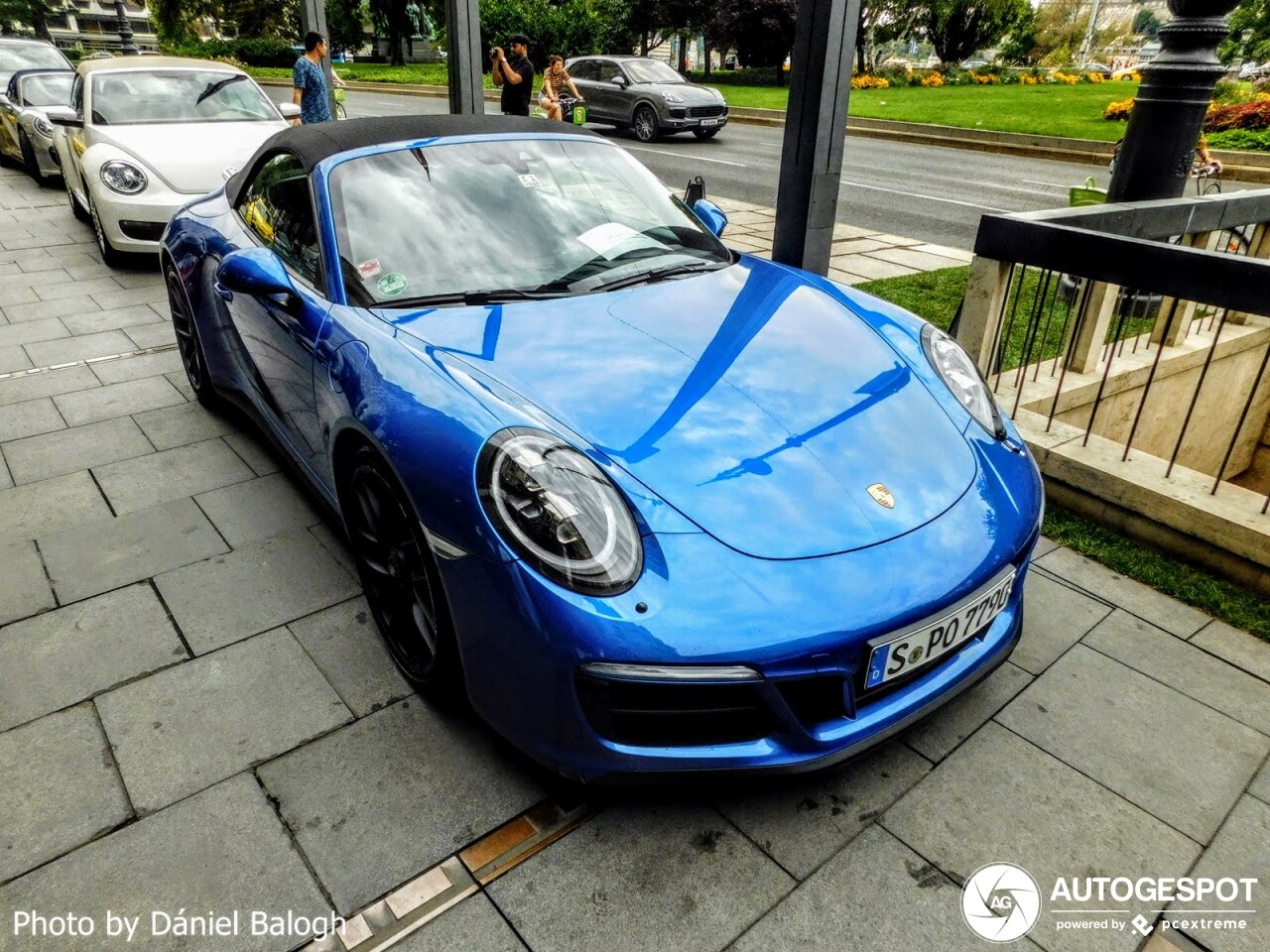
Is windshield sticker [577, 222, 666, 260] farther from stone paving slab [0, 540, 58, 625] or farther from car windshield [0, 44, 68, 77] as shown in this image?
car windshield [0, 44, 68, 77]

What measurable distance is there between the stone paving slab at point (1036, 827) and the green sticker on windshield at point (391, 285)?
6.49 ft

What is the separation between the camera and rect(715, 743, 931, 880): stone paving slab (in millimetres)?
1935

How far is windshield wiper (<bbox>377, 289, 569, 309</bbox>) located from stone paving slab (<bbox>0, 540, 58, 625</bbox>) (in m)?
1.60

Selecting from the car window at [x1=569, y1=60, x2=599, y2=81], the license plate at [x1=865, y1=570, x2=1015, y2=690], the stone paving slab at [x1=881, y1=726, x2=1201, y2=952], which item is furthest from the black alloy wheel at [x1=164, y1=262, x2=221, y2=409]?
the car window at [x1=569, y1=60, x2=599, y2=81]

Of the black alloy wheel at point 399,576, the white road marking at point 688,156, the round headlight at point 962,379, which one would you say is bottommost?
the white road marking at point 688,156

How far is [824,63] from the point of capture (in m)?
4.55

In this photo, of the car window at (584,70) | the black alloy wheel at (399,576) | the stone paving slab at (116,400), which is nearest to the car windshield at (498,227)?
the black alloy wheel at (399,576)

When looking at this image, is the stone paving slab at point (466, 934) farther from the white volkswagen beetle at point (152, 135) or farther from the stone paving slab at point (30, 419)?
the white volkswagen beetle at point (152, 135)

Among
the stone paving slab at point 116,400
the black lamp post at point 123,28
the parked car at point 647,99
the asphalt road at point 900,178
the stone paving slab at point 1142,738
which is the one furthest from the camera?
the black lamp post at point 123,28

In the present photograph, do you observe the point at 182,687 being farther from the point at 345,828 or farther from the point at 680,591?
the point at 680,591

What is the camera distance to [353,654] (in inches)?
102

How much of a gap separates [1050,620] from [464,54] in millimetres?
7194

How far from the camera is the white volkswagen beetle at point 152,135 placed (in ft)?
21.1

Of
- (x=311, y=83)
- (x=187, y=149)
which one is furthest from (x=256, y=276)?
(x=311, y=83)
